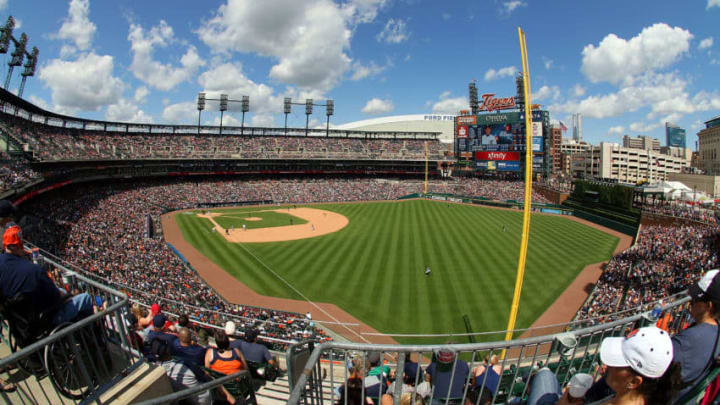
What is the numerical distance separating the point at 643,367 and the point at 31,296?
555 cm

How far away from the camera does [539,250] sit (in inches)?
1157

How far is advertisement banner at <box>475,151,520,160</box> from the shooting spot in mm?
61875

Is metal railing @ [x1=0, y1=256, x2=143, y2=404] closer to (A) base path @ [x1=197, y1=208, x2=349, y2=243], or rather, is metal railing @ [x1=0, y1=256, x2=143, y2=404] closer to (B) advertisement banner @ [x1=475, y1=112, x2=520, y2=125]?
(A) base path @ [x1=197, y1=208, x2=349, y2=243]

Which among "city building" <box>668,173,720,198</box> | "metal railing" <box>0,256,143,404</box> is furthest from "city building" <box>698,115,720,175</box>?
"metal railing" <box>0,256,143,404</box>

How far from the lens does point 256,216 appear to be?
46.1 metres

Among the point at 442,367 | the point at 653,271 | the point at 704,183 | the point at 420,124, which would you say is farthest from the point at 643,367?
the point at 420,124

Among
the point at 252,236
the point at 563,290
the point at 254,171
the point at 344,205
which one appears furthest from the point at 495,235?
the point at 254,171

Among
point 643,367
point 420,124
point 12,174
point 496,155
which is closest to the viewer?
point 643,367

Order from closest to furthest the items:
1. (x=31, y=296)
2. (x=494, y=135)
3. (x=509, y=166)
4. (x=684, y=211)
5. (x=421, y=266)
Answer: (x=31, y=296) → (x=421, y=266) → (x=684, y=211) → (x=509, y=166) → (x=494, y=135)

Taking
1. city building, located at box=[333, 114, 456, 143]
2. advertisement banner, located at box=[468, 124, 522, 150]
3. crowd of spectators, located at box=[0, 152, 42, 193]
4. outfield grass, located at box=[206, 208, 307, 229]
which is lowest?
outfield grass, located at box=[206, 208, 307, 229]

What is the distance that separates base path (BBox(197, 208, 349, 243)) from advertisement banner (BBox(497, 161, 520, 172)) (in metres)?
33.4

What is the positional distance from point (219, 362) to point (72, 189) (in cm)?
4723

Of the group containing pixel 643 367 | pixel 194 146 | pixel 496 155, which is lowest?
pixel 643 367

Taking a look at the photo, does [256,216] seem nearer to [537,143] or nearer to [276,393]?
[276,393]
